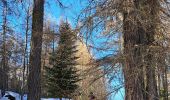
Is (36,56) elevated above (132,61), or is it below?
above

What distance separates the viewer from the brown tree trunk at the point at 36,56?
39.3 feet

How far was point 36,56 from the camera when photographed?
12281mm

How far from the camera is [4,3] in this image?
11984 millimetres

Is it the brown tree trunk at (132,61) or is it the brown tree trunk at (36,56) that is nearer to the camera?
the brown tree trunk at (132,61)

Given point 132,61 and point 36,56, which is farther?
point 36,56

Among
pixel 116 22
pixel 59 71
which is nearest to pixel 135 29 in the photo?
pixel 116 22

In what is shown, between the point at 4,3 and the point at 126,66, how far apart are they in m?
5.80

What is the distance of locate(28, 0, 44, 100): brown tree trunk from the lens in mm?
11984

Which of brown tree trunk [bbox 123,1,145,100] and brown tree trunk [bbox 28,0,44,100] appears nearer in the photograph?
brown tree trunk [bbox 123,1,145,100]

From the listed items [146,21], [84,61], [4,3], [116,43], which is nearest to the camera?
[146,21]

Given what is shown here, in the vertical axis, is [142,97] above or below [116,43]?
below

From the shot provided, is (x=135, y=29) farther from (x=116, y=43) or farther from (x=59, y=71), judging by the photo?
(x=59, y=71)

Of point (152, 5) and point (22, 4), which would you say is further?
point (22, 4)

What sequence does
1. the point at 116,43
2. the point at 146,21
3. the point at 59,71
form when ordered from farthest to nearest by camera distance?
the point at 59,71 → the point at 116,43 → the point at 146,21
